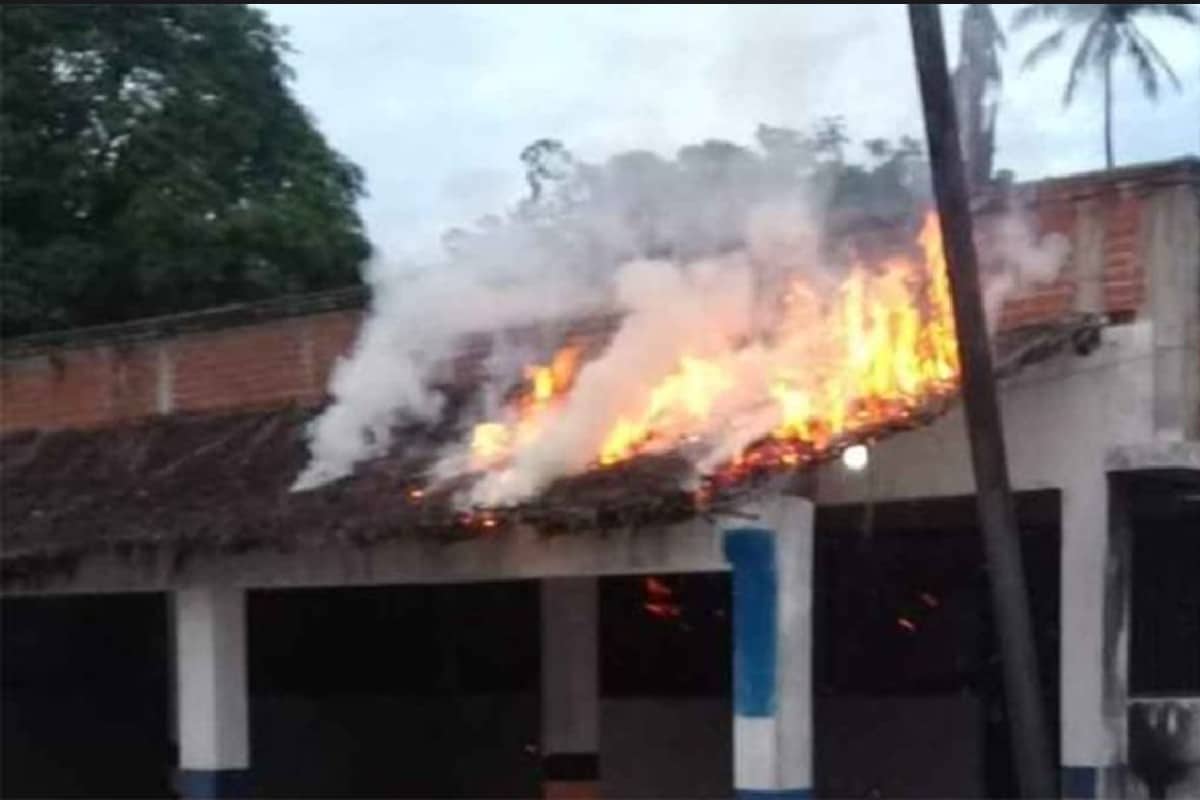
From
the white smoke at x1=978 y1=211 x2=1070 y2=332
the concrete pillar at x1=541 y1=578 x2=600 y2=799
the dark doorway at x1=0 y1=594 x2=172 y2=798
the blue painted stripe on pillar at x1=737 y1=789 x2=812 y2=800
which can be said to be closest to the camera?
the blue painted stripe on pillar at x1=737 y1=789 x2=812 y2=800

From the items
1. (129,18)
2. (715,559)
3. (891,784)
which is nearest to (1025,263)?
(715,559)

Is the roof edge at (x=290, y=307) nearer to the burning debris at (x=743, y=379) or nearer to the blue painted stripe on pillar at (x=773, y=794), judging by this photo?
the burning debris at (x=743, y=379)

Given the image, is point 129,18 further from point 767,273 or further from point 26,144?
point 767,273

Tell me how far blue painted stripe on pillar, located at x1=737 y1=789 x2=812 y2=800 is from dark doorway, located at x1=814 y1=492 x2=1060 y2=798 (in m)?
3.61

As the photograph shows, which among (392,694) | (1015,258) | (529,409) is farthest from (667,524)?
(392,694)

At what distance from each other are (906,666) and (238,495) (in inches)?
183

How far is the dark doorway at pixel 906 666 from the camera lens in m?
16.0

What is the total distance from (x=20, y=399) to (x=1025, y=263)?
29.3 ft

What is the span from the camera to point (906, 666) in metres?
16.5

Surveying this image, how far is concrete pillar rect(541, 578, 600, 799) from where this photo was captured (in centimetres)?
1656

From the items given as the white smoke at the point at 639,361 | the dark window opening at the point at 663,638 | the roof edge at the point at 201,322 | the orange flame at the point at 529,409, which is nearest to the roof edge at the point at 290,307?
the roof edge at the point at 201,322

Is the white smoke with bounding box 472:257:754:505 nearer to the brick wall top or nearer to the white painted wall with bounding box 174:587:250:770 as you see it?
the brick wall top

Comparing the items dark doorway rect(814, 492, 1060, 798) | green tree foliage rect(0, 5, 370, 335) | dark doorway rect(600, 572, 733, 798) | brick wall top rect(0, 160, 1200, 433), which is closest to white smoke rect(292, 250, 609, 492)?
brick wall top rect(0, 160, 1200, 433)

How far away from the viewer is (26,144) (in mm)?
22156
